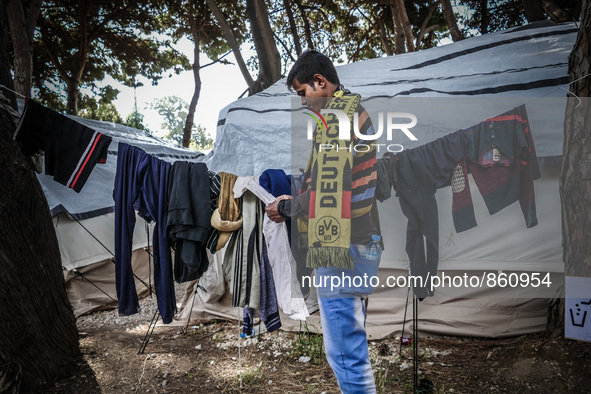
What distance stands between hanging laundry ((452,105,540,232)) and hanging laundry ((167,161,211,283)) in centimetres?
166

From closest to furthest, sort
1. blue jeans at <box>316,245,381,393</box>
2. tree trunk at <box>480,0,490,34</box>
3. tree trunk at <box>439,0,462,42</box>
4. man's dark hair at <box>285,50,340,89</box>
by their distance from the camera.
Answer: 1. blue jeans at <box>316,245,381,393</box>
2. man's dark hair at <box>285,50,340,89</box>
3. tree trunk at <box>439,0,462,42</box>
4. tree trunk at <box>480,0,490,34</box>

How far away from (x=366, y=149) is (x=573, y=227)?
1.47 meters

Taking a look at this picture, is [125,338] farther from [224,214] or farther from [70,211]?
[224,214]

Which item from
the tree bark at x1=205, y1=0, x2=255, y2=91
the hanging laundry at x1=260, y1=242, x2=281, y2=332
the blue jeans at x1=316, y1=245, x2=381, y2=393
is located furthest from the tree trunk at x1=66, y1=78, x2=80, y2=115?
the blue jeans at x1=316, y1=245, x2=381, y2=393

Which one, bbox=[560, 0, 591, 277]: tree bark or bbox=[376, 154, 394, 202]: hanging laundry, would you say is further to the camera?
bbox=[376, 154, 394, 202]: hanging laundry

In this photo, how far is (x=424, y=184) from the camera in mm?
2594

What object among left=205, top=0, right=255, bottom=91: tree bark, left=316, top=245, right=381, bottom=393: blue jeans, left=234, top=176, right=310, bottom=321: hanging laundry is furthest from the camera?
left=205, top=0, right=255, bottom=91: tree bark

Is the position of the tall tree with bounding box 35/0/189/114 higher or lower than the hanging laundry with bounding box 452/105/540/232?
higher

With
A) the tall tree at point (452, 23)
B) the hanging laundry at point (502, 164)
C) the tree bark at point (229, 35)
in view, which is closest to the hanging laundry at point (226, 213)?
the hanging laundry at point (502, 164)

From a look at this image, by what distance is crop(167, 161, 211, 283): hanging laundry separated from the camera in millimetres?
2256

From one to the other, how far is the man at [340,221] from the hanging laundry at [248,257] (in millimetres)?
654

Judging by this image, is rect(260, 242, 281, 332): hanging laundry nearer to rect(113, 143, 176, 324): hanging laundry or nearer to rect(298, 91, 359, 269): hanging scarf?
rect(113, 143, 176, 324): hanging laundry

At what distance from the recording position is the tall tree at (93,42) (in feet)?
26.0

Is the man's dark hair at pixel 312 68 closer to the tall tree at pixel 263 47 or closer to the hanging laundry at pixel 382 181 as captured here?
the hanging laundry at pixel 382 181
